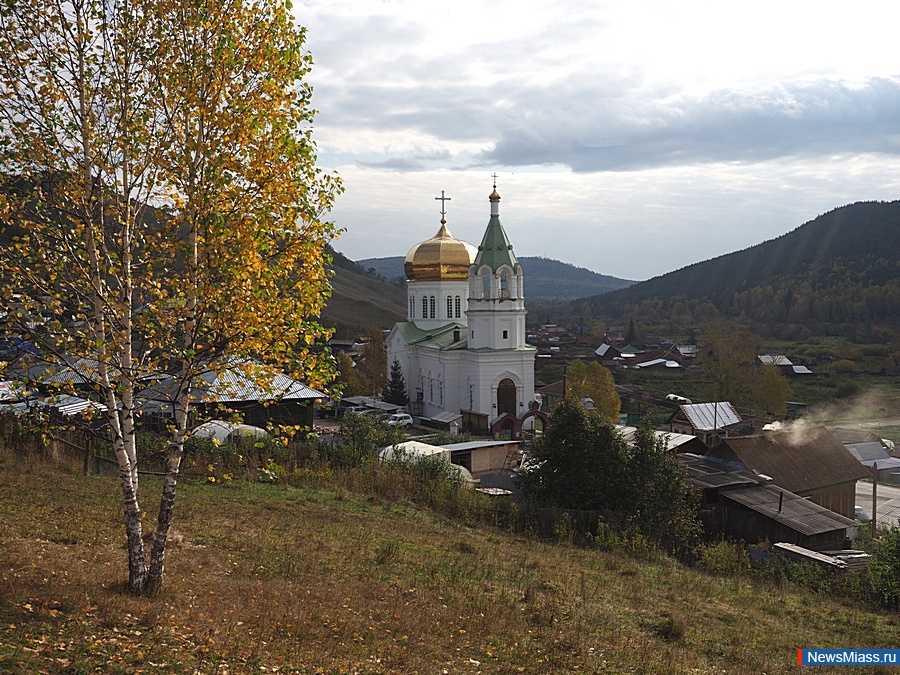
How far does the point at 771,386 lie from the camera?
49406 mm

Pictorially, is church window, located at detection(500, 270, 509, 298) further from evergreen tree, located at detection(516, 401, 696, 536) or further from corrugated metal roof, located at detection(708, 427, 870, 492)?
evergreen tree, located at detection(516, 401, 696, 536)

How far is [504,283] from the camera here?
40.9 meters

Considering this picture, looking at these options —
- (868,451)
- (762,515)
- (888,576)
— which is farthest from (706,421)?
(888,576)

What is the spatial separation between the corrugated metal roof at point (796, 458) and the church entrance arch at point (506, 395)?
16502 millimetres

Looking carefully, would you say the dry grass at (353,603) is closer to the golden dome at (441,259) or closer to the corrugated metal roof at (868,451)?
the corrugated metal roof at (868,451)

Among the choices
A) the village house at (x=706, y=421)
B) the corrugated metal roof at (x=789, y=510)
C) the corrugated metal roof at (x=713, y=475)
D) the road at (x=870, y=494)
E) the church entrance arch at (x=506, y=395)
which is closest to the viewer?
the corrugated metal roof at (x=789, y=510)

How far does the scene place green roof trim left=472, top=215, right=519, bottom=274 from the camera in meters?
40.8

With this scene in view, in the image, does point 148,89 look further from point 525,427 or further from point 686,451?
point 525,427

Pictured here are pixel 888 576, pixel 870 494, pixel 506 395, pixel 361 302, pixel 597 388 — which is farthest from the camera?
pixel 361 302

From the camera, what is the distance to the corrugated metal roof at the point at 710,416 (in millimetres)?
35844

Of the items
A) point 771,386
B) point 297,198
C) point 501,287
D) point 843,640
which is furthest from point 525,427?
point 297,198

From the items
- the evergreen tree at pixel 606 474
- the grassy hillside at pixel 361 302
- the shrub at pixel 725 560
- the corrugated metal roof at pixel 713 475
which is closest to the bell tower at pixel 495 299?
Result: the corrugated metal roof at pixel 713 475

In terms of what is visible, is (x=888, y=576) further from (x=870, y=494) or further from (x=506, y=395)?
(x=506, y=395)

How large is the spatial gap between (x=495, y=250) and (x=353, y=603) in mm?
33138
